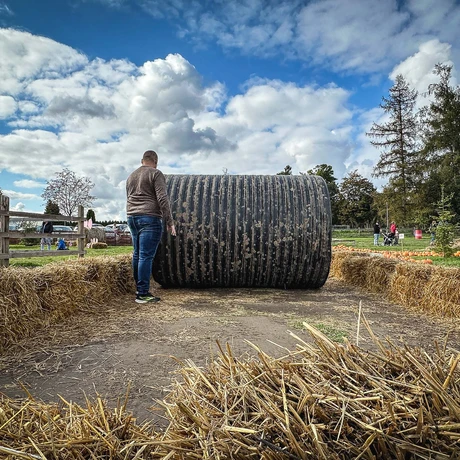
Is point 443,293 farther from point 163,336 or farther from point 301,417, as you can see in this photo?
point 301,417

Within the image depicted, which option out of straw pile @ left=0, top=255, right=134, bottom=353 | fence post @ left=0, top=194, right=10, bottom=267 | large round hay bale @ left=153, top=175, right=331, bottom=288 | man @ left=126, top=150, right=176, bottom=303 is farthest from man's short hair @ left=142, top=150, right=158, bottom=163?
fence post @ left=0, top=194, right=10, bottom=267

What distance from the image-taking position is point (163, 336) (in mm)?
3502

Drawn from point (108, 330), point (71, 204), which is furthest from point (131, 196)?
point (71, 204)

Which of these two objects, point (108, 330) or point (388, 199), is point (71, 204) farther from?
point (108, 330)

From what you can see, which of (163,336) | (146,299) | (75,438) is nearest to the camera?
(75,438)

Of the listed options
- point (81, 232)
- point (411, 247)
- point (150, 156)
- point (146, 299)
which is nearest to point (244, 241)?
point (146, 299)

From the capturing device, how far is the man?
538 centimetres

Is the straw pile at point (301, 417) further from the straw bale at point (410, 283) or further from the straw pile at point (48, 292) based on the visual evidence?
the straw bale at point (410, 283)

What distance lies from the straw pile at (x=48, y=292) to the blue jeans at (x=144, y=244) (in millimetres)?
506

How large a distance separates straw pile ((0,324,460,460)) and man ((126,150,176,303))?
408 cm

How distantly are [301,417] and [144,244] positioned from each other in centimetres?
468

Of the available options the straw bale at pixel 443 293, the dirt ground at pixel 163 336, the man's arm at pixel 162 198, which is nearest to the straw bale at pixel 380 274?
the dirt ground at pixel 163 336

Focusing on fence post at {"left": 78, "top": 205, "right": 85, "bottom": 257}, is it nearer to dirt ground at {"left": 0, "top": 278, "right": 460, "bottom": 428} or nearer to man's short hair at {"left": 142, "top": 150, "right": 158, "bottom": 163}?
dirt ground at {"left": 0, "top": 278, "right": 460, "bottom": 428}

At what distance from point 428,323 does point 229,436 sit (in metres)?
4.18
